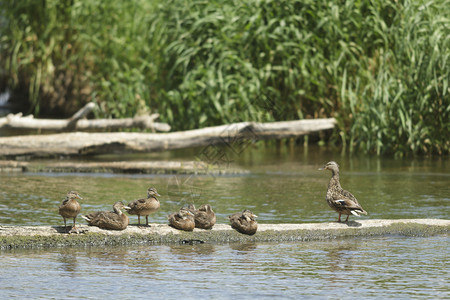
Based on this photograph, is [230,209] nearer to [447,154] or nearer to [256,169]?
[256,169]

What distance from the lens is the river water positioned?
25.4ft

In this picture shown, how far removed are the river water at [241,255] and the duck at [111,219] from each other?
0.84 ft

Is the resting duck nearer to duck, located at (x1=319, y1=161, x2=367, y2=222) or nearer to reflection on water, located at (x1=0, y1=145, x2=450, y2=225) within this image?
duck, located at (x1=319, y1=161, x2=367, y2=222)

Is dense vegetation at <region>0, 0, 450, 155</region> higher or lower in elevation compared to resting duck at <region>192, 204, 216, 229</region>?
higher

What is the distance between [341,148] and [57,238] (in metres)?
10.8

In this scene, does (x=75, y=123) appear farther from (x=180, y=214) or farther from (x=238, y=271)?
(x=238, y=271)

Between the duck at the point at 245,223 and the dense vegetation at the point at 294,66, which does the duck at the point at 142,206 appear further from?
the dense vegetation at the point at 294,66

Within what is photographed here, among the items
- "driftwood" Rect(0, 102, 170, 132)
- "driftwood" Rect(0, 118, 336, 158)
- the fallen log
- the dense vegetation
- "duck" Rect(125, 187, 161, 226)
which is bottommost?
the fallen log

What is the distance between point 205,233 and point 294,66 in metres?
10.4

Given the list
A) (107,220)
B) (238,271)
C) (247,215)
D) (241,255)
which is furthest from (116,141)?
(238,271)

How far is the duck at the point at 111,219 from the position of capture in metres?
9.43

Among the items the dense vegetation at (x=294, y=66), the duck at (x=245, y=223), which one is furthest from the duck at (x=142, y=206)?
the dense vegetation at (x=294, y=66)

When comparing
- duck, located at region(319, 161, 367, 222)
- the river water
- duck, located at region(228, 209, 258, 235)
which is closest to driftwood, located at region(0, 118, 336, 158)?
the river water

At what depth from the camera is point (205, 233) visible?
9.76 metres
